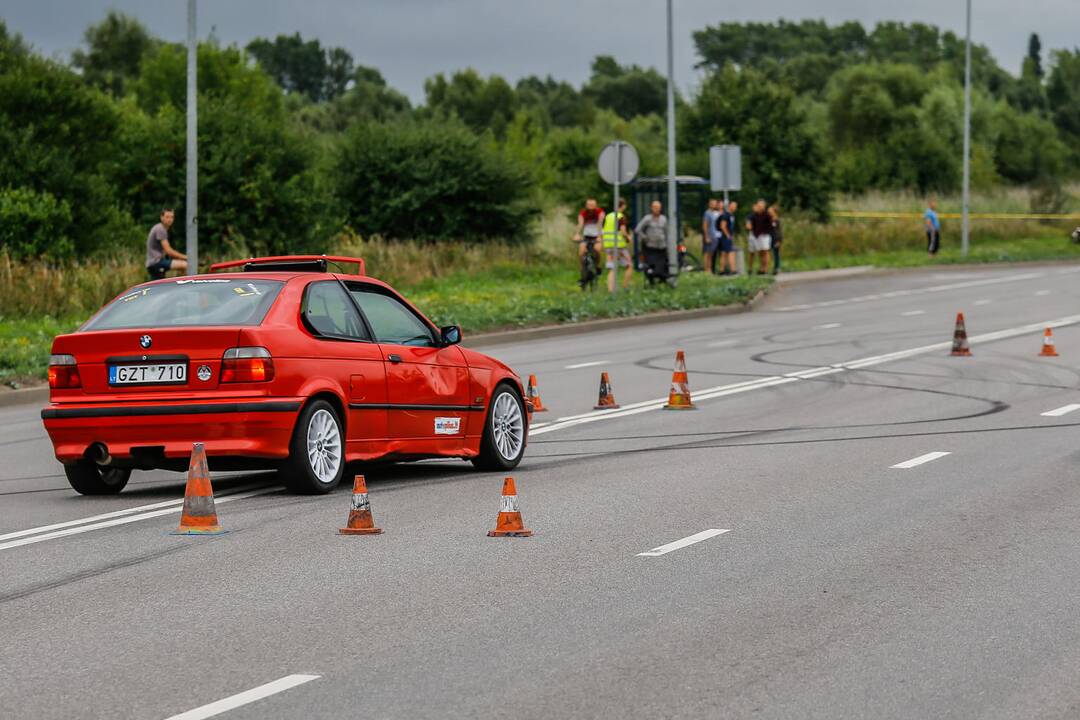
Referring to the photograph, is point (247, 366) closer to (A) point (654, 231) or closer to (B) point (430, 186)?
(A) point (654, 231)

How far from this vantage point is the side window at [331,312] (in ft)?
37.3

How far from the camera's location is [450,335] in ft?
40.5

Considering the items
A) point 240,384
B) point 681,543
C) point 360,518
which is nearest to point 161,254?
point 240,384

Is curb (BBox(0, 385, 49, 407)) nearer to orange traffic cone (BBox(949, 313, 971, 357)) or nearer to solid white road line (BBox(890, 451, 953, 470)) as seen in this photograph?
solid white road line (BBox(890, 451, 953, 470))

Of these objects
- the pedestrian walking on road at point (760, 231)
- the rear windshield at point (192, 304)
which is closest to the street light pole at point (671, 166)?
the pedestrian walking on road at point (760, 231)

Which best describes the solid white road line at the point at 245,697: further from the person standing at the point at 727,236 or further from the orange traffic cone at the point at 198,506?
the person standing at the point at 727,236

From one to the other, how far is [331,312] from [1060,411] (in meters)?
7.56

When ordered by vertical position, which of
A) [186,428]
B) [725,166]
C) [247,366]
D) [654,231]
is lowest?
[186,428]

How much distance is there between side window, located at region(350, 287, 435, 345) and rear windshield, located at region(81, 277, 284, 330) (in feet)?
3.30

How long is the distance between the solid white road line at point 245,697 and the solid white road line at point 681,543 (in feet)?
9.73

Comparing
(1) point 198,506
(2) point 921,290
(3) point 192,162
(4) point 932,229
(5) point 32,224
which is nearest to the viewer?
(1) point 198,506

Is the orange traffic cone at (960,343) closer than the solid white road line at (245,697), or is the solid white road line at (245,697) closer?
the solid white road line at (245,697)

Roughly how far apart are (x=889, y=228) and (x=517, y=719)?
52.8 m

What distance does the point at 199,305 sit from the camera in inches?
442
